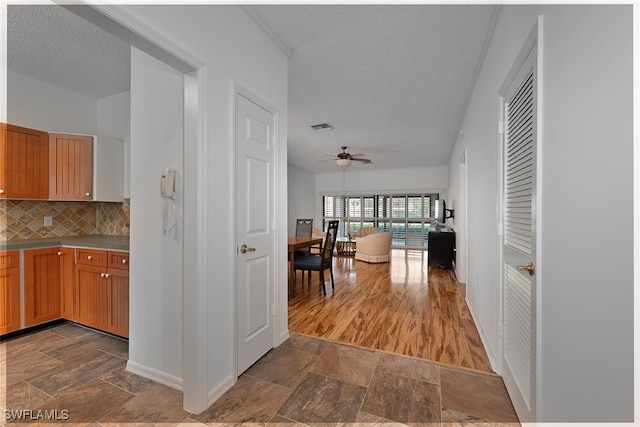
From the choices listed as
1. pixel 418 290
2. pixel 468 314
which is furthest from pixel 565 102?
pixel 418 290

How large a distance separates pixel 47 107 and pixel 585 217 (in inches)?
184

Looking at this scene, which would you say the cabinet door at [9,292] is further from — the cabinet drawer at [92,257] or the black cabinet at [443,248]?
the black cabinet at [443,248]

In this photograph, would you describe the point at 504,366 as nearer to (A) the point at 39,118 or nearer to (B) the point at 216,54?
(B) the point at 216,54

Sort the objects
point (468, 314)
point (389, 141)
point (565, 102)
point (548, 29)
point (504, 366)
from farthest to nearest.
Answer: point (389, 141)
point (468, 314)
point (504, 366)
point (548, 29)
point (565, 102)

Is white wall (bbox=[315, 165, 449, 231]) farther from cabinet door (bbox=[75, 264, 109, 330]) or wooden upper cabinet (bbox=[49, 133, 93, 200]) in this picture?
cabinet door (bbox=[75, 264, 109, 330])

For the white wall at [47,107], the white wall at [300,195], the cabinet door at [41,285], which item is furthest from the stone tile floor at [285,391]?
the white wall at [300,195]

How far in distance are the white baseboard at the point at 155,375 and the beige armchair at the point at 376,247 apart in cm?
509

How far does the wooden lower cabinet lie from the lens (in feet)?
7.75

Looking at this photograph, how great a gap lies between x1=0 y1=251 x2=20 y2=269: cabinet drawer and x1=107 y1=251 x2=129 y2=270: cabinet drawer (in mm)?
882

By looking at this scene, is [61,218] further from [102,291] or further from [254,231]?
[254,231]

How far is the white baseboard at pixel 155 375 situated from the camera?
1.83 meters

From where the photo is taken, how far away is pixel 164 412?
Answer: 5.22ft

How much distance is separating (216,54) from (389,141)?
171 inches

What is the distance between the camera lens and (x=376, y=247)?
639 cm
